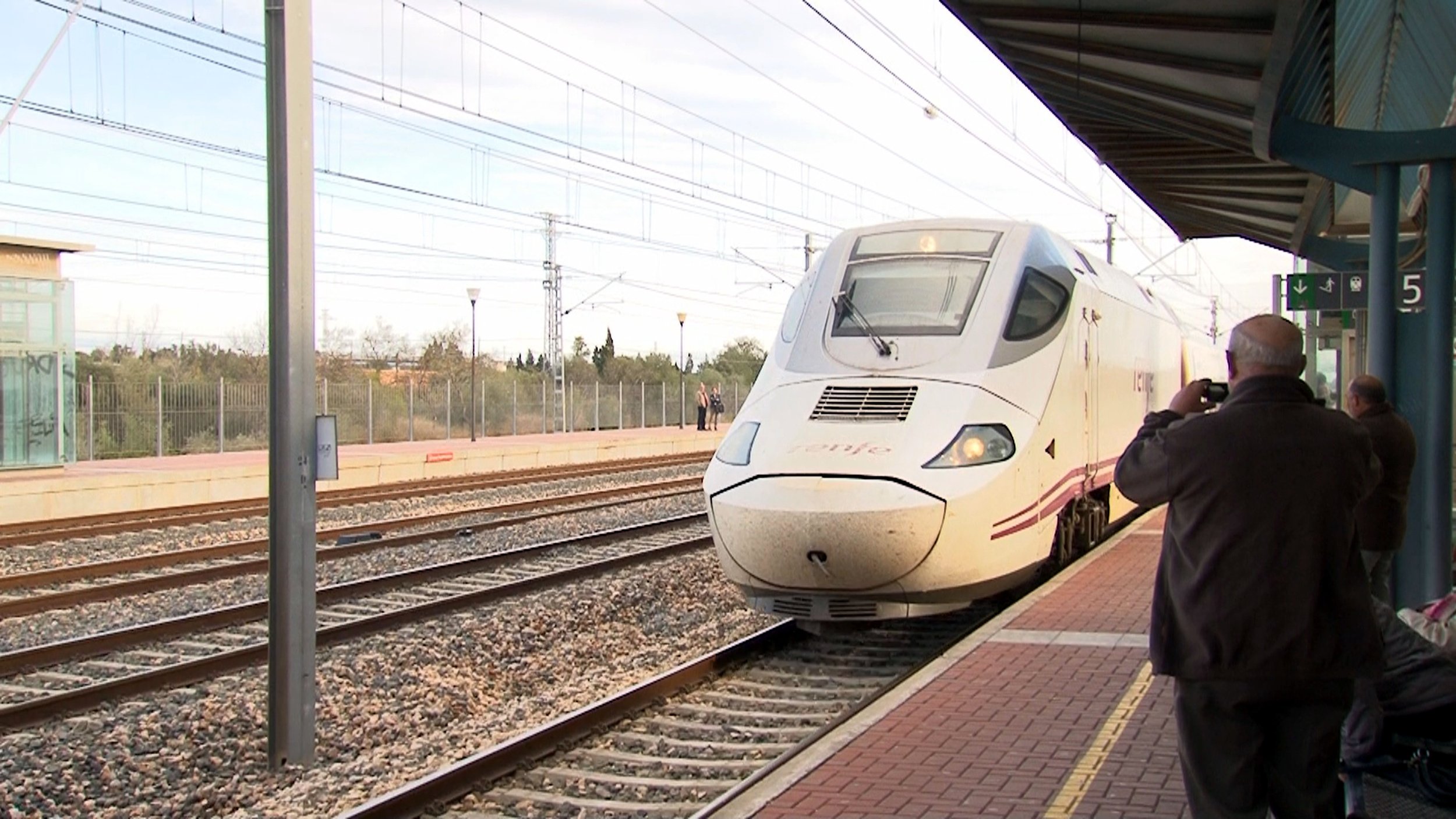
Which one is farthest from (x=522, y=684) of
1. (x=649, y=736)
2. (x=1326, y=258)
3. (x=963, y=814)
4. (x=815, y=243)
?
(x=815, y=243)

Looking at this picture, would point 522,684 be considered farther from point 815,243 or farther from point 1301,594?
point 815,243

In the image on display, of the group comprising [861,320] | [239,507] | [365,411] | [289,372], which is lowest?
[239,507]

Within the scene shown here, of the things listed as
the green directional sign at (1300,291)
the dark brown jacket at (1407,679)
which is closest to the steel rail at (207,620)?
the green directional sign at (1300,291)

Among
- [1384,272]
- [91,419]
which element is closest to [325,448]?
[1384,272]

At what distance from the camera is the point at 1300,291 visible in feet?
38.7

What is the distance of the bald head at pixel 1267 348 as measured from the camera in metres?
3.45

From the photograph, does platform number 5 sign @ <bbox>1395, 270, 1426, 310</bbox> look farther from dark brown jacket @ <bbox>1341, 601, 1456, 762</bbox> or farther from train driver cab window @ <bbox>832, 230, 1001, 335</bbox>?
dark brown jacket @ <bbox>1341, 601, 1456, 762</bbox>

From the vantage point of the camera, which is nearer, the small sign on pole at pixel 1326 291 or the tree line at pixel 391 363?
the small sign on pole at pixel 1326 291

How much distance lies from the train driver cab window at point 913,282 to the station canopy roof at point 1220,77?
163 centimetres

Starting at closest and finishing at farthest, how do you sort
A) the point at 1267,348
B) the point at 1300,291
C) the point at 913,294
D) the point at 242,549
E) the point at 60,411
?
the point at 1267,348
the point at 913,294
the point at 1300,291
the point at 242,549
the point at 60,411

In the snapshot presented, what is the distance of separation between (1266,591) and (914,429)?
465cm

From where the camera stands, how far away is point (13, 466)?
20766mm

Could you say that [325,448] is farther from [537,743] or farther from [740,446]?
[740,446]

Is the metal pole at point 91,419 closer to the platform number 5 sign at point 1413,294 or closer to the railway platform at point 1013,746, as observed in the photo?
the railway platform at point 1013,746
